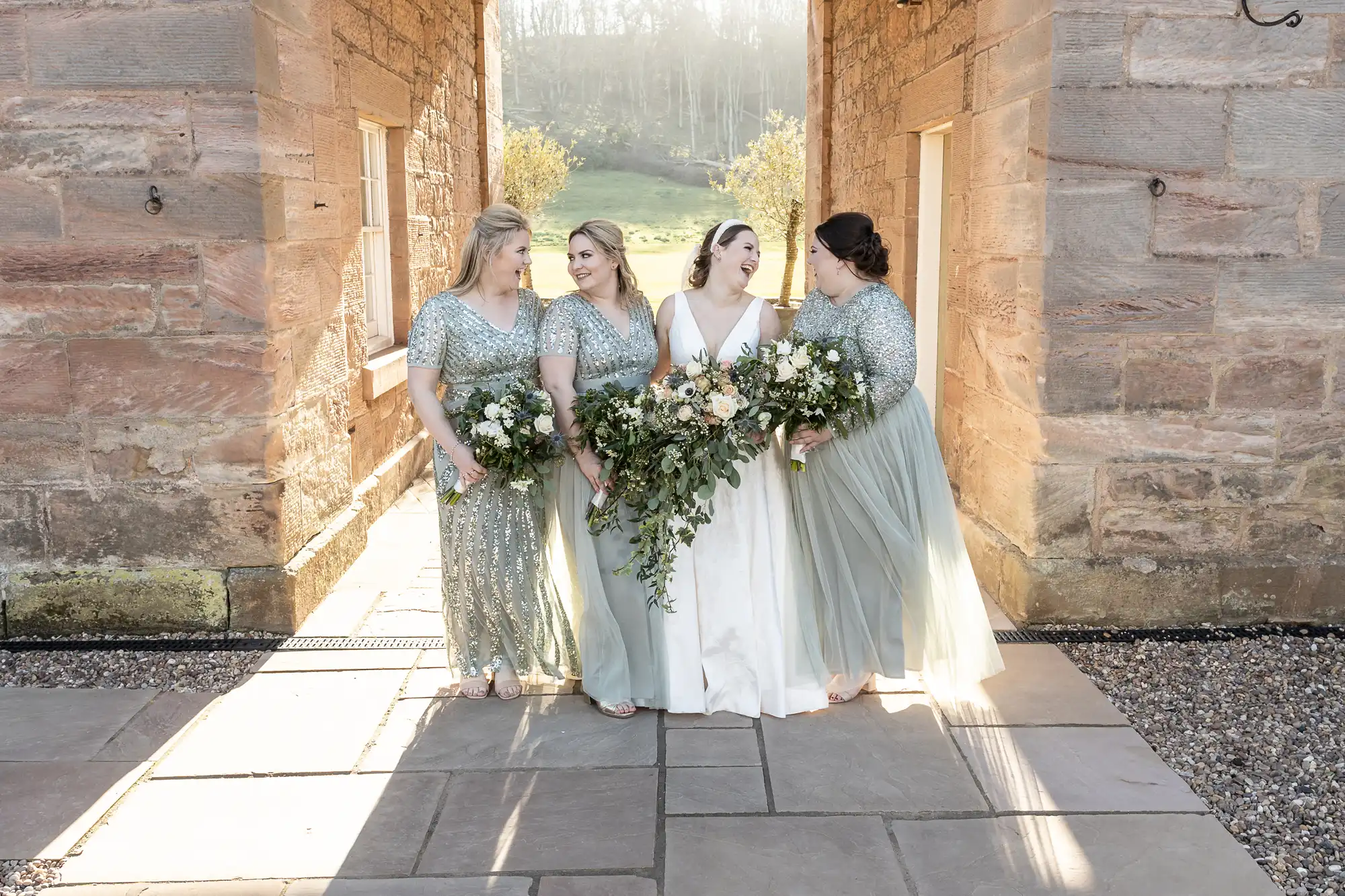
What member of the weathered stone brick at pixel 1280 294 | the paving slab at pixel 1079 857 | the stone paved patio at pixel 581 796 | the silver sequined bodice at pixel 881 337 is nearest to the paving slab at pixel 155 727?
the stone paved patio at pixel 581 796

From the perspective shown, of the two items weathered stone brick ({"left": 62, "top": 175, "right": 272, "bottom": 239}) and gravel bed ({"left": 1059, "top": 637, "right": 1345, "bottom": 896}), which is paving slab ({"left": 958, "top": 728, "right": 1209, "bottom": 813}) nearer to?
gravel bed ({"left": 1059, "top": 637, "right": 1345, "bottom": 896})

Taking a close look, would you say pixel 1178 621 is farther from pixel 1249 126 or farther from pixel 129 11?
pixel 129 11

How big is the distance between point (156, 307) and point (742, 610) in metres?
2.60

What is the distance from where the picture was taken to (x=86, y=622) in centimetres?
465

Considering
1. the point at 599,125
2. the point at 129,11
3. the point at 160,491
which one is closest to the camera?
the point at 129,11

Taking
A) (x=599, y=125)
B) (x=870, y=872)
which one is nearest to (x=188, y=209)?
(x=870, y=872)

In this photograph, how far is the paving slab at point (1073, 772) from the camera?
126 inches

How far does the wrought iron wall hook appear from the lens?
433cm

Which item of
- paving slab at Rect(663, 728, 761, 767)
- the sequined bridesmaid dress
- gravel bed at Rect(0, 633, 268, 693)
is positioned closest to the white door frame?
the sequined bridesmaid dress

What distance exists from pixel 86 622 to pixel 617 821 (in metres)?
2.79

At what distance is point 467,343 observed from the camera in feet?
12.5

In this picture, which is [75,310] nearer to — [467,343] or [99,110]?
[99,110]

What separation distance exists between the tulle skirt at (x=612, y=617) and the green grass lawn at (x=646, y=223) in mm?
21142

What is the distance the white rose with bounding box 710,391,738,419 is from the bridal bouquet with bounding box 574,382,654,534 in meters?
0.23
